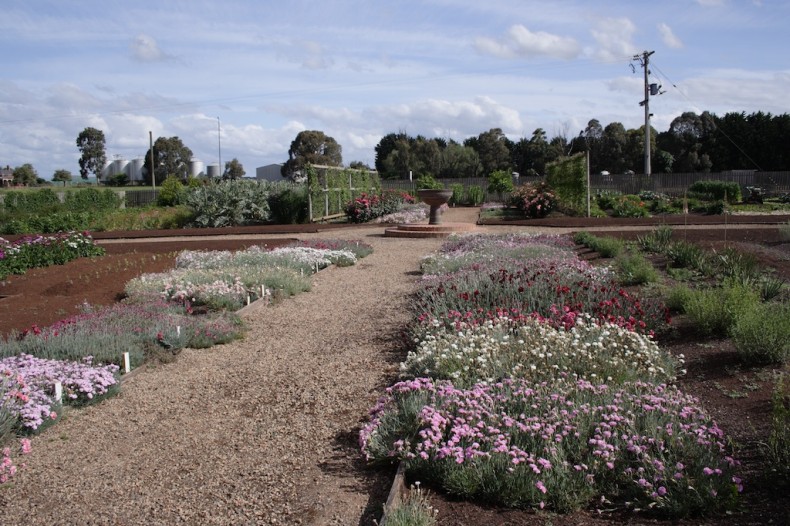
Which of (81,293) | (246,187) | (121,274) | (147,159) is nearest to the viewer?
(81,293)

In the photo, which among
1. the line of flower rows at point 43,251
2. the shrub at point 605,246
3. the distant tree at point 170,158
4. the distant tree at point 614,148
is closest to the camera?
the shrub at point 605,246

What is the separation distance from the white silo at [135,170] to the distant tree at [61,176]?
790 centimetres

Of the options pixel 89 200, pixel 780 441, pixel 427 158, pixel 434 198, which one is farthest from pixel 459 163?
pixel 780 441

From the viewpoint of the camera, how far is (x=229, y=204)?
80.7ft

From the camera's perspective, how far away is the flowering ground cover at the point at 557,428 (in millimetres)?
3508

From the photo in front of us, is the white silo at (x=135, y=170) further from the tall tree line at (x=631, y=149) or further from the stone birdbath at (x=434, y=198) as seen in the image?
the stone birdbath at (x=434, y=198)

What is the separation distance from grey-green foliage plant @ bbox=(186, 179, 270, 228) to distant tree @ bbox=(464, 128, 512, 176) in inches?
1566

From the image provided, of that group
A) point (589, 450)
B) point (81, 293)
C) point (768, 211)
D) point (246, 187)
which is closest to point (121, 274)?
point (81, 293)

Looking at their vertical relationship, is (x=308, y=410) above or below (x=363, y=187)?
below

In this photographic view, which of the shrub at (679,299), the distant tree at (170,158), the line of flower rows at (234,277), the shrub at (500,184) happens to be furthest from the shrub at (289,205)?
the distant tree at (170,158)

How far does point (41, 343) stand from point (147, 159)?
69.0 meters

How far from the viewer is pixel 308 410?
5164 millimetres

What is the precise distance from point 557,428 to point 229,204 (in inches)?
864

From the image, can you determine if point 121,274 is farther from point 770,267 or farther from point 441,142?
point 441,142
